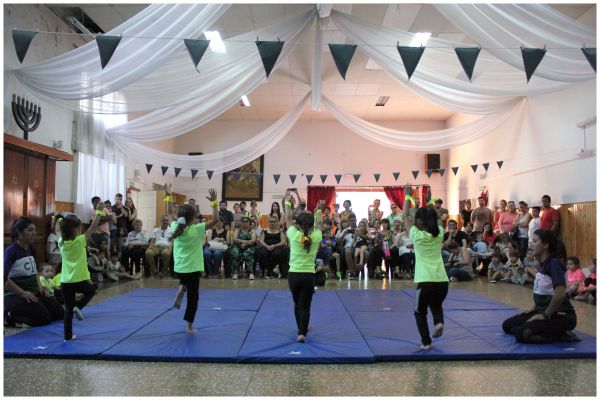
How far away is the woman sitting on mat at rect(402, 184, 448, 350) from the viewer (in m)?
3.52

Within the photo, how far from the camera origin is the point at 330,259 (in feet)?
27.7

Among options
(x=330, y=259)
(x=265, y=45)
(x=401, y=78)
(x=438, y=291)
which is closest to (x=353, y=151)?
(x=330, y=259)

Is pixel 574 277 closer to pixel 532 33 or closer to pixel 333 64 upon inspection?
pixel 532 33

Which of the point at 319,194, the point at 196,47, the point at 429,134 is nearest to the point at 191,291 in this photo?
the point at 196,47

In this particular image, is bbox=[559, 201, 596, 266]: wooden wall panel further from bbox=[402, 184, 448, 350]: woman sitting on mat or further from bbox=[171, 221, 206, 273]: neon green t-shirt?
bbox=[171, 221, 206, 273]: neon green t-shirt

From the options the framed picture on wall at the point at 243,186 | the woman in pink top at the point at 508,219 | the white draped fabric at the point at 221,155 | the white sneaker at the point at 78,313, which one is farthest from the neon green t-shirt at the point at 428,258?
the framed picture on wall at the point at 243,186

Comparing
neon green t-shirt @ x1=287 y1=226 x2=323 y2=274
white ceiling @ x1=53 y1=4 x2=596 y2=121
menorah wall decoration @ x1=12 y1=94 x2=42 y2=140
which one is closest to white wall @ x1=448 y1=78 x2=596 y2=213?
white ceiling @ x1=53 y1=4 x2=596 y2=121

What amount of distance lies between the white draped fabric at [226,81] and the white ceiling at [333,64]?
1.01 ft

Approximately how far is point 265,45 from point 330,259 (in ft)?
15.0

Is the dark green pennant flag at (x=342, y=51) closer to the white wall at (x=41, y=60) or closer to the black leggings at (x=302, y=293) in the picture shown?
the black leggings at (x=302, y=293)

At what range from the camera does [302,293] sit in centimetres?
383

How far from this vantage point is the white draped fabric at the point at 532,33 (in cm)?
432

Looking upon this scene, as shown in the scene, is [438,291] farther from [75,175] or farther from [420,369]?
[75,175]

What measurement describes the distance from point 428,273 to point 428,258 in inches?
4.6
